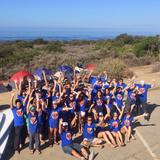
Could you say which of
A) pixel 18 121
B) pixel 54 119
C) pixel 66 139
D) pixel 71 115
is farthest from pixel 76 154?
pixel 71 115

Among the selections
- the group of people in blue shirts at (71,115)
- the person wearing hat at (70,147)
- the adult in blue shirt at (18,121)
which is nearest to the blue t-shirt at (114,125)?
the group of people in blue shirts at (71,115)

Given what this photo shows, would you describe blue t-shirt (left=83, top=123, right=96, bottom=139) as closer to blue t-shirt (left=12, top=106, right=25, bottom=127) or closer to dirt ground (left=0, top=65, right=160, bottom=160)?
dirt ground (left=0, top=65, right=160, bottom=160)

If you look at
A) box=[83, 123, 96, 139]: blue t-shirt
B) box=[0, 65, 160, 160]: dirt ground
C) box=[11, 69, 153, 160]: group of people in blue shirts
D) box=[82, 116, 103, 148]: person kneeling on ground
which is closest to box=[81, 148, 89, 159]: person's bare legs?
box=[11, 69, 153, 160]: group of people in blue shirts

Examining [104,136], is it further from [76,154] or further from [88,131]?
[76,154]

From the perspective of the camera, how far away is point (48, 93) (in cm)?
1070

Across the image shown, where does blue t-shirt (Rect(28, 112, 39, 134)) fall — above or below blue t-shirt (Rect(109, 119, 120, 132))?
above

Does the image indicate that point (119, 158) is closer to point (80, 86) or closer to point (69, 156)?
point (69, 156)

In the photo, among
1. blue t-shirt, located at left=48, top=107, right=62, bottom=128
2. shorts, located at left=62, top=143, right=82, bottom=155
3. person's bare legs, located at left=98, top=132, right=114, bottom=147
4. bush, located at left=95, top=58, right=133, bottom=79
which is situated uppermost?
blue t-shirt, located at left=48, top=107, right=62, bottom=128

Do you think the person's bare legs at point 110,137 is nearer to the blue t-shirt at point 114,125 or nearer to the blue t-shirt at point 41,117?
the blue t-shirt at point 114,125

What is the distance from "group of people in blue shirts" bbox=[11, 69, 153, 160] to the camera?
9430 mm

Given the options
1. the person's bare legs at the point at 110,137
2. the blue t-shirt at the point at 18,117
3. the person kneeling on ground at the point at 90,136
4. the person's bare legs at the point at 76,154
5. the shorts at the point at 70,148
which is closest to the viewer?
the person's bare legs at the point at 76,154

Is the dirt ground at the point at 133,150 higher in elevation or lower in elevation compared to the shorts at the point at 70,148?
lower

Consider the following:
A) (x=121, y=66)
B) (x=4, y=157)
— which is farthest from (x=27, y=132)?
(x=121, y=66)

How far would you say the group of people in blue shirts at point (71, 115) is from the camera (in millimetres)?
9430
